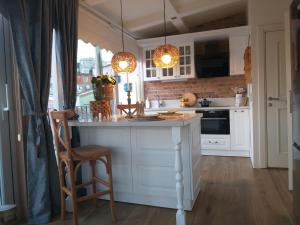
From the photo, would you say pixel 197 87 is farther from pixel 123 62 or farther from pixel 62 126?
pixel 62 126

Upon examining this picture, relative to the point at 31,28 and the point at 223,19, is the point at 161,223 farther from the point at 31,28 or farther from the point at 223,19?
the point at 223,19

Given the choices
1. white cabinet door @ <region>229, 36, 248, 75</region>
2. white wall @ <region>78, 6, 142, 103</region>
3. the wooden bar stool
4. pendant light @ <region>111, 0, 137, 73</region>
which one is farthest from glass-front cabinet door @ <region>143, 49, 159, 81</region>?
the wooden bar stool

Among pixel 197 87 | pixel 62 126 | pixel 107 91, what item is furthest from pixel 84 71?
pixel 197 87

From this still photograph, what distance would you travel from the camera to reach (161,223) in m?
2.38

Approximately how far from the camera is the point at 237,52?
4.95 meters

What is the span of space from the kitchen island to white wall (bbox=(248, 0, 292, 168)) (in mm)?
1415

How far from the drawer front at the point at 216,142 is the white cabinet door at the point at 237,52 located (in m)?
1.29

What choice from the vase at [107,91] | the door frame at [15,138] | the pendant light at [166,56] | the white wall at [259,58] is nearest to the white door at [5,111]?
Result: the door frame at [15,138]

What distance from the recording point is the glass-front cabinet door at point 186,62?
5266 mm

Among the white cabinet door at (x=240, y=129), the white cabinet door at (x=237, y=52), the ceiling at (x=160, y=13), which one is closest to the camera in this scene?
the ceiling at (x=160, y=13)

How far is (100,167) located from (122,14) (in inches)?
101

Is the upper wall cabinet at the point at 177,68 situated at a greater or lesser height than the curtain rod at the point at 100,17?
lesser

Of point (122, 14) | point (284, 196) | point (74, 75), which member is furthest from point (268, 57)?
point (74, 75)

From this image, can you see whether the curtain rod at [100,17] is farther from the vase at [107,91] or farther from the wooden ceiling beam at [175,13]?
the vase at [107,91]
